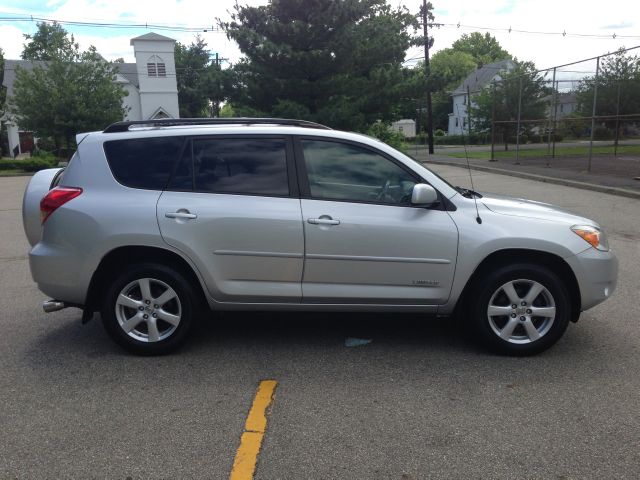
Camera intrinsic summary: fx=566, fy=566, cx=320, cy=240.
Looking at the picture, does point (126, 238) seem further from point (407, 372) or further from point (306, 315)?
point (407, 372)

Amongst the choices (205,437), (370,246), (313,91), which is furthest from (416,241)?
(313,91)

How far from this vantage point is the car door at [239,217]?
4.20 meters

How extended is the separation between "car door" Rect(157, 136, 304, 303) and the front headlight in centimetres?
212

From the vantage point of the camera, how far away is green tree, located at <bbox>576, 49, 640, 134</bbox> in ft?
76.1

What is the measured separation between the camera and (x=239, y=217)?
4.19m

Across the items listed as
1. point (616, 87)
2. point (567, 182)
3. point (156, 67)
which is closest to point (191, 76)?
point (156, 67)

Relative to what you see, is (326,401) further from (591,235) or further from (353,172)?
(591,235)

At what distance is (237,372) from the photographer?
4105 millimetres

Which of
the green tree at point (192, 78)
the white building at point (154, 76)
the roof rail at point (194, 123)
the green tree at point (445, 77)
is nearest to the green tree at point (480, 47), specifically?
the green tree at point (445, 77)

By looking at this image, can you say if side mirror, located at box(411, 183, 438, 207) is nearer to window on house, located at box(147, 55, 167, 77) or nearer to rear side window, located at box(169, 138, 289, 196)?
rear side window, located at box(169, 138, 289, 196)

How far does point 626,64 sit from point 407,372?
80.1 ft

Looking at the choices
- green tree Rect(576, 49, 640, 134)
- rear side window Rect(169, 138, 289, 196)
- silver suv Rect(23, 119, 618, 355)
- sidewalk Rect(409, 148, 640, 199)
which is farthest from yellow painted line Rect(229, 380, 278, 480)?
green tree Rect(576, 49, 640, 134)

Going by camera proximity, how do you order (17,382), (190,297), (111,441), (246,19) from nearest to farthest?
(111,441)
(17,382)
(190,297)
(246,19)

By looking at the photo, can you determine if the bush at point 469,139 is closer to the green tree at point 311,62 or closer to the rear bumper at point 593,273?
the green tree at point 311,62
